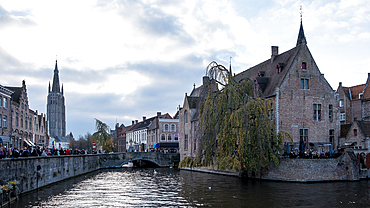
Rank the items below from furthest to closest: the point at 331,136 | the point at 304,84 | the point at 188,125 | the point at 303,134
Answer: the point at 188,125 < the point at 331,136 < the point at 304,84 < the point at 303,134

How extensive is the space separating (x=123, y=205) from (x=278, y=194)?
9115 millimetres

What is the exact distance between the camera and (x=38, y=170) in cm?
2328

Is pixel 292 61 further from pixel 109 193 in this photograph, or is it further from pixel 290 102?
pixel 109 193

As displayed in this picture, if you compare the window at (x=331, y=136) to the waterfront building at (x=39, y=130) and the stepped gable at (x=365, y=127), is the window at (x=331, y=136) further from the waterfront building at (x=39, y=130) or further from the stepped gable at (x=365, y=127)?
the waterfront building at (x=39, y=130)

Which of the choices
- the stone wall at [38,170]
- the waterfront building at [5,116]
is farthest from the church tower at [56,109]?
the stone wall at [38,170]

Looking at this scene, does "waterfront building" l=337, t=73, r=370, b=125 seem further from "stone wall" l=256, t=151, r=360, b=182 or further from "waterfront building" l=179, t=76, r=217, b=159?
"waterfront building" l=179, t=76, r=217, b=159

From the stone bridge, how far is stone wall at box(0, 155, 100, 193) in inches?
465

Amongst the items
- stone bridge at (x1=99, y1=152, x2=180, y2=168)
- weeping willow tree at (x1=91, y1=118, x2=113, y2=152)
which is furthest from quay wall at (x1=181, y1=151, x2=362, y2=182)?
weeping willow tree at (x1=91, y1=118, x2=113, y2=152)

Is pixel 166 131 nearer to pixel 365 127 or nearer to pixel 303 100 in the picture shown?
pixel 303 100

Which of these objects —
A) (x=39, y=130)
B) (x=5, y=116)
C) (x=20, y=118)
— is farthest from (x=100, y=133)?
(x=5, y=116)

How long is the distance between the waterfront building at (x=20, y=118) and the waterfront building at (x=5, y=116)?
102 cm

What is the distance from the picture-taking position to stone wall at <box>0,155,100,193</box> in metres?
18.6

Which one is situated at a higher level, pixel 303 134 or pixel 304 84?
pixel 304 84

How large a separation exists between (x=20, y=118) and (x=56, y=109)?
10211 cm
